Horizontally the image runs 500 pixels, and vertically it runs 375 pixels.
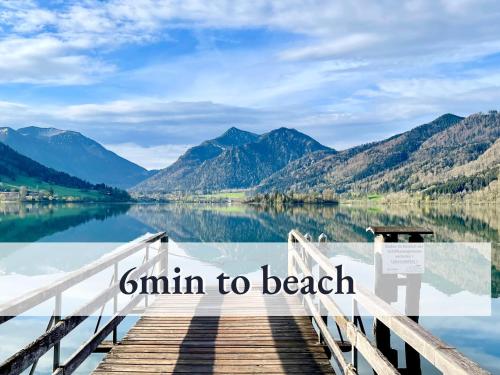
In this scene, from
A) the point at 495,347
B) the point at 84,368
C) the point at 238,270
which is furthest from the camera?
the point at 238,270

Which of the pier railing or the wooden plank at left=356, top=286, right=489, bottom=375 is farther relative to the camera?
the pier railing

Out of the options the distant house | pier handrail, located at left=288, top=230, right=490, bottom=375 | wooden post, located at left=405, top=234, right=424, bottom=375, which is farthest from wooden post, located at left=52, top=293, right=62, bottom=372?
the distant house

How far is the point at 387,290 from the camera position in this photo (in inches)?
266

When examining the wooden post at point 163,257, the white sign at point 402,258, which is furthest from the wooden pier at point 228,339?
the wooden post at point 163,257

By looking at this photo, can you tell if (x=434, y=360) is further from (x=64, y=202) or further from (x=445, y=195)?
(x=445, y=195)

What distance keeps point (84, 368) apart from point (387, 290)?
22.2 ft

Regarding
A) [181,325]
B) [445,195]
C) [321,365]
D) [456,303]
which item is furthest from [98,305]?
[445,195]

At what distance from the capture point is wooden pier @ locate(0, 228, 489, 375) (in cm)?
412

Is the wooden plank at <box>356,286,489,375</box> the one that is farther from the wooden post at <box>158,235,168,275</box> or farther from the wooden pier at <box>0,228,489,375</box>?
the wooden post at <box>158,235,168,275</box>

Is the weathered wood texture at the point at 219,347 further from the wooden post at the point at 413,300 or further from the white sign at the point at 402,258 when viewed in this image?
the white sign at the point at 402,258

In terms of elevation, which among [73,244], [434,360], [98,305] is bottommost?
[73,244]
